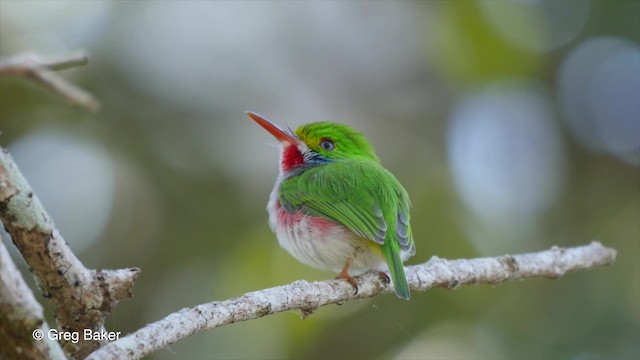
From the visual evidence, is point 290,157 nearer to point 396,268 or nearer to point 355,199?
point 355,199

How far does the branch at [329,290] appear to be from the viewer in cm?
198

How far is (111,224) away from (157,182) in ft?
1.36

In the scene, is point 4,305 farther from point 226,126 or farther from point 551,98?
point 551,98

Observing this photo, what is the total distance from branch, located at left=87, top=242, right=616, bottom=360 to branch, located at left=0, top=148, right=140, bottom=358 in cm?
22

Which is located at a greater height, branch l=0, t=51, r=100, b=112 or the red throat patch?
branch l=0, t=51, r=100, b=112

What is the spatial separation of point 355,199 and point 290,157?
76cm

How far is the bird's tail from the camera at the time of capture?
9.84 ft

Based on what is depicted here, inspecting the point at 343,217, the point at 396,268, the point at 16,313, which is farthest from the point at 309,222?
the point at 16,313

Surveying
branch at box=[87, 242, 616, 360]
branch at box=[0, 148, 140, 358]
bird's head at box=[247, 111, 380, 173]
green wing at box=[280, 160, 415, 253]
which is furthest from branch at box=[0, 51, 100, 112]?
bird's head at box=[247, 111, 380, 173]

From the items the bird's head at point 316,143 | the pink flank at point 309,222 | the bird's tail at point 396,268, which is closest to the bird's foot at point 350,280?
the bird's tail at point 396,268

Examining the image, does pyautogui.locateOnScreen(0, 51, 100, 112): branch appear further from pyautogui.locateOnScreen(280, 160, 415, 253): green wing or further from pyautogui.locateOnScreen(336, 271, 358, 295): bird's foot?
pyautogui.locateOnScreen(280, 160, 415, 253): green wing

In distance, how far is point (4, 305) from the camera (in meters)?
1.68

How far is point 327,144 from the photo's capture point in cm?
420

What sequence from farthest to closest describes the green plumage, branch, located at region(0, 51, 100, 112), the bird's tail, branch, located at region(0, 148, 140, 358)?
the green plumage < the bird's tail < branch, located at region(0, 148, 140, 358) < branch, located at region(0, 51, 100, 112)
